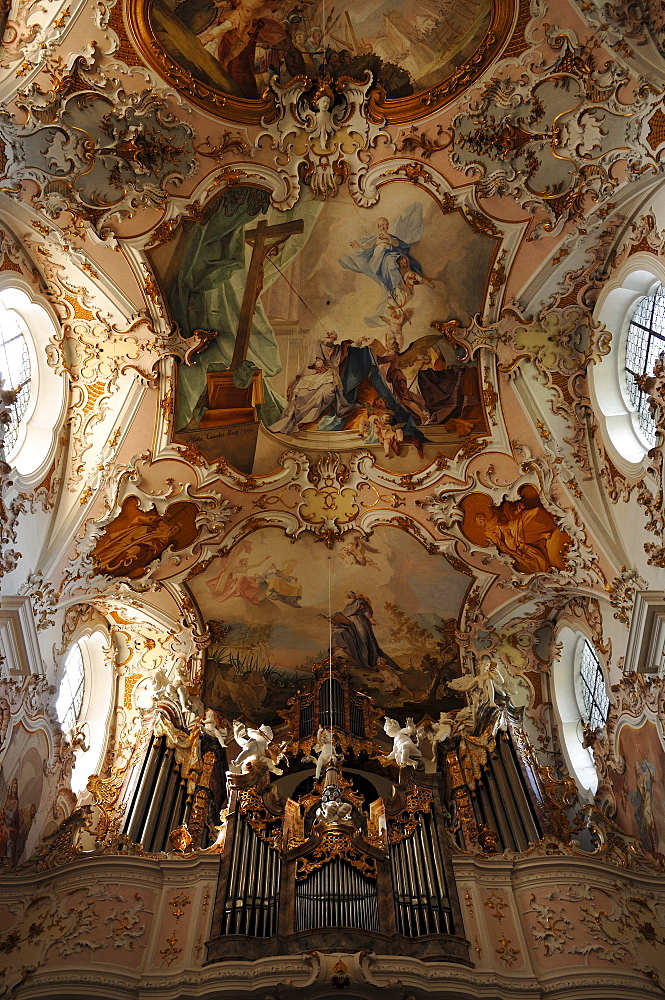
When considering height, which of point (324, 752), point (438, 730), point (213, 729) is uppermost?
point (213, 729)

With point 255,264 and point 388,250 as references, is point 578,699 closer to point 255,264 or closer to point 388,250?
point 388,250

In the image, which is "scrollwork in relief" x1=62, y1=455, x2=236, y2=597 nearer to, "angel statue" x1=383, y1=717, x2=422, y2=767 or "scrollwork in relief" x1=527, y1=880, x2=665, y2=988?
"angel statue" x1=383, y1=717, x2=422, y2=767

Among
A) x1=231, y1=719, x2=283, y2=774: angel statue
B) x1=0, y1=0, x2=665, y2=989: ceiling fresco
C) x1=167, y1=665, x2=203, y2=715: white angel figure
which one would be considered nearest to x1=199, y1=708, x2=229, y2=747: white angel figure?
x1=0, y1=0, x2=665, y2=989: ceiling fresco

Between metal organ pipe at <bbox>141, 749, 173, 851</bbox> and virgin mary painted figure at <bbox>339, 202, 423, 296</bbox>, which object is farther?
virgin mary painted figure at <bbox>339, 202, 423, 296</bbox>

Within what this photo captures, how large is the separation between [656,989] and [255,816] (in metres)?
5.30

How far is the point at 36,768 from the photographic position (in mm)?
12562

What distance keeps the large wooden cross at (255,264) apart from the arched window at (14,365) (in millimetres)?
3424

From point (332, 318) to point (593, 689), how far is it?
26.0 ft

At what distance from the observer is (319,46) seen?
12609 millimetres

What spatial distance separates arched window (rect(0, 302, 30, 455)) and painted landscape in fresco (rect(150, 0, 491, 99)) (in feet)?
15.1

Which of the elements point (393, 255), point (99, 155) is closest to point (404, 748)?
point (393, 255)

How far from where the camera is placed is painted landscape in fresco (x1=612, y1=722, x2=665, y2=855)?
11.8 m

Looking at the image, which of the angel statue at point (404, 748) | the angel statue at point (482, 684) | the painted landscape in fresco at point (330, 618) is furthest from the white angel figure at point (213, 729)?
the angel statue at point (482, 684)

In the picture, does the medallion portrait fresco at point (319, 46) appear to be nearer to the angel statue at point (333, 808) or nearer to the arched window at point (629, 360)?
the arched window at point (629, 360)
